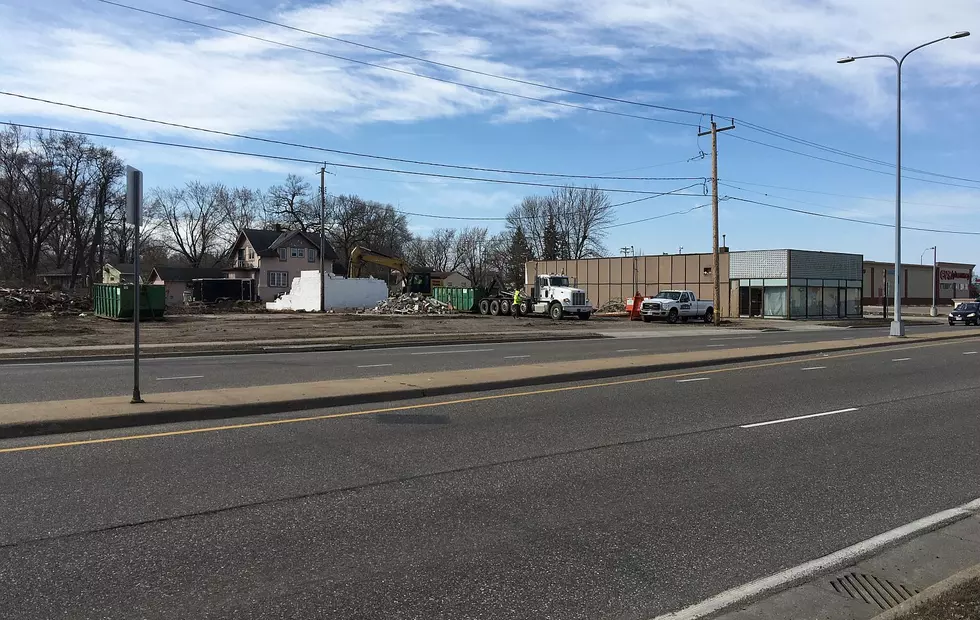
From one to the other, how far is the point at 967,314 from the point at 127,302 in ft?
166

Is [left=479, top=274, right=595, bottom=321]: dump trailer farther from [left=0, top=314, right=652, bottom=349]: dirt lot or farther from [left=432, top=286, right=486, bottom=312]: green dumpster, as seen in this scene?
[left=0, top=314, right=652, bottom=349]: dirt lot

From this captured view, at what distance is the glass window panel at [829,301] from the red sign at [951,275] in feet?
175

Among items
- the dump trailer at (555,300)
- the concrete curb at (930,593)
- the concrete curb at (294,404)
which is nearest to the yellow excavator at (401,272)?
the dump trailer at (555,300)

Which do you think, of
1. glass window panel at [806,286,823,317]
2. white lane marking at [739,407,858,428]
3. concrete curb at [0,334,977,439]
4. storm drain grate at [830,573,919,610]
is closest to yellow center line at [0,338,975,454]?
Answer: concrete curb at [0,334,977,439]

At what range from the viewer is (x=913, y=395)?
1247cm

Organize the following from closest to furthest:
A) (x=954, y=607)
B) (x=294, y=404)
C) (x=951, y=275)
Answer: (x=954, y=607), (x=294, y=404), (x=951, y=275)

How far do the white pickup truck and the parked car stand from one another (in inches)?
644

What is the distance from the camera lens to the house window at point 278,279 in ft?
262

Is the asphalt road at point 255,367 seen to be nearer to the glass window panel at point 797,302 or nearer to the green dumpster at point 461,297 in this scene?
the green dumpster at point 461,297

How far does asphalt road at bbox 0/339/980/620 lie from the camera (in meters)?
4.19

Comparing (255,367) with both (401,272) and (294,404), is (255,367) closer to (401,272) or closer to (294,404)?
(294,404)

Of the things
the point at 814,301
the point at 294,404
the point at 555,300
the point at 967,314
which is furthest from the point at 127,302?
the point at 967,314

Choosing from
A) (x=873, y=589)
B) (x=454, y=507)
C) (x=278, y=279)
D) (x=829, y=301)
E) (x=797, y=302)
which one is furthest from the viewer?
(x=278, y=279)

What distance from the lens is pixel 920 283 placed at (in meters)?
94.9
